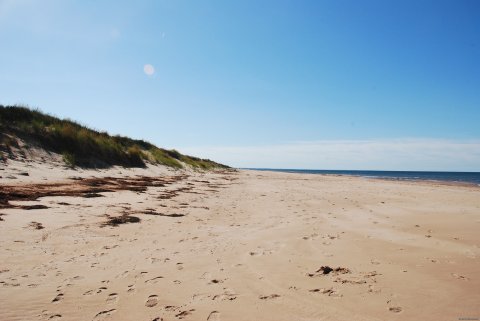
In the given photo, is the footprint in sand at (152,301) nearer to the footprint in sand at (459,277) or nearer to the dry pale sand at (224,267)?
the dry pale sand at (224,267)

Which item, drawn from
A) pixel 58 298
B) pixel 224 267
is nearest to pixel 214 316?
pixel 224 267

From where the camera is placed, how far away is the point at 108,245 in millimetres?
4723

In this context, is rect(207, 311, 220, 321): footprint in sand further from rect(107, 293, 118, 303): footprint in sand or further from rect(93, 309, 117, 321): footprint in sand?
rect(107, 293, 118, 303): footprint in sand

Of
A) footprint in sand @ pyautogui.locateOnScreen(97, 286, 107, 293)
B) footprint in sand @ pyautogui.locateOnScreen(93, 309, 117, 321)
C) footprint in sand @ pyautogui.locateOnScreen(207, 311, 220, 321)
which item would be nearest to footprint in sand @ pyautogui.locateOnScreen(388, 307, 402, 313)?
footprint in sand @ pyautogui.locateOnScreen(207, 311, 220, 321)

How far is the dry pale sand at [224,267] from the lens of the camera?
2.87 m

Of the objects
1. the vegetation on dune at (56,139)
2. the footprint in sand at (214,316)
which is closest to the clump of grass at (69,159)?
the vegetation on dune at (56,139)

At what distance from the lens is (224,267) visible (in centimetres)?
405

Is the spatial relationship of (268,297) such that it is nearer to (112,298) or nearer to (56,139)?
(112,298)

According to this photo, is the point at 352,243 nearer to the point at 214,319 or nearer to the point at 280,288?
the point at 280,288

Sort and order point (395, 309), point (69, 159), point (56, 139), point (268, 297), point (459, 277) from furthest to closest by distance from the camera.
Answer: point (56, 139), point (69, 159), point (459, 277), point (268, 297), point (395, 309)

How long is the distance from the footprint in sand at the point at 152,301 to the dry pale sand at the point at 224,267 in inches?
0.8

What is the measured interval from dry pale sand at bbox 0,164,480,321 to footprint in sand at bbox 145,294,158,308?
0.07 feet

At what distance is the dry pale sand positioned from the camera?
287cm

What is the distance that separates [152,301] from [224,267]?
1.23 metres
